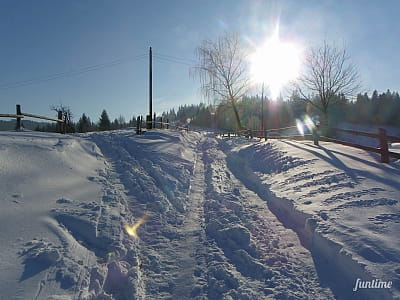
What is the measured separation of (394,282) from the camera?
2869 mm

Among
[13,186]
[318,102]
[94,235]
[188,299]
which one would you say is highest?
[318,102]

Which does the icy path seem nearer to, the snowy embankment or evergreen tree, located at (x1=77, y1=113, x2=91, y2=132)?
the snowy embankment

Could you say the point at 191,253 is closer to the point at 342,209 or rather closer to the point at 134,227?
the point at 134,227

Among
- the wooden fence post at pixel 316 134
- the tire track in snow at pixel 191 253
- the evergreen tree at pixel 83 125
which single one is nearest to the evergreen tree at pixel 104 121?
the evergreen tree at pixel 83 125

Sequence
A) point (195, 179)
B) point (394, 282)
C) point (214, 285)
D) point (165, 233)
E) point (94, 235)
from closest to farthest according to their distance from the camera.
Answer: point (394, 282), point (214, 285), point (94, 235), point (165, 233), point (195, 179)

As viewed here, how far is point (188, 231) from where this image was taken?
4.85 meters

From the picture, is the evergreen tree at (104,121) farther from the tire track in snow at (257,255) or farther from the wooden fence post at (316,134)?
the tire track in snow at (257,255)

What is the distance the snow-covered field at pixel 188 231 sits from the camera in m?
3.21

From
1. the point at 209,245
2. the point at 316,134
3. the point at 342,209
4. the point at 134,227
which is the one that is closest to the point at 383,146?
the point at 342,209

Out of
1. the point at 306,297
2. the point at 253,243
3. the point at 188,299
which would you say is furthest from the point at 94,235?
the point at 306,297

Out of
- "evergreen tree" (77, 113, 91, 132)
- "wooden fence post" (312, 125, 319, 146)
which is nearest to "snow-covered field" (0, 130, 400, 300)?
"wooden fence post" (312, 125, 319, 146)

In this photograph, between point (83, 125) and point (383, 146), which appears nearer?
point (383, 146)

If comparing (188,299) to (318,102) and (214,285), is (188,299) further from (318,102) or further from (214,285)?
(318,102)

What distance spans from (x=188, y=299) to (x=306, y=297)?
1.37m
